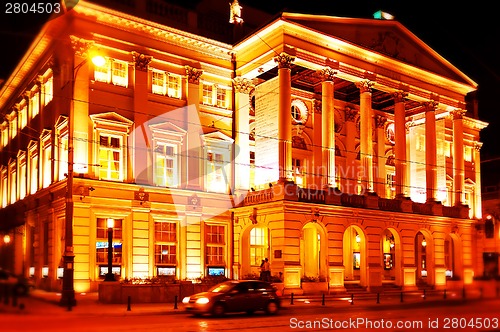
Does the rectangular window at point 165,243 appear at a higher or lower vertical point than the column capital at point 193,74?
lower

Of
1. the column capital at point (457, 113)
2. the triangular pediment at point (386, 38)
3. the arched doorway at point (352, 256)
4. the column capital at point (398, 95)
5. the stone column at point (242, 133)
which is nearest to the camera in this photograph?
the triangular pediment at point (386, 38)

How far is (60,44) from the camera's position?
36.1 metres

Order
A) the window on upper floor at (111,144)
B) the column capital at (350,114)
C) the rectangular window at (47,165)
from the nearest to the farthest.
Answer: the window on upper floor at (111,144) → the rectangular window at (47,165) → the column capital at (350,114)

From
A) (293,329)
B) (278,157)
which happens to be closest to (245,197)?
(278,157)

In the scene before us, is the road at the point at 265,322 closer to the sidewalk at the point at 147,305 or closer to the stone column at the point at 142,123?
the sidewalk at the point at 147,305

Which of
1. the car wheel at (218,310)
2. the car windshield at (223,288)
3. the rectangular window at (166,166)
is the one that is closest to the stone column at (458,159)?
the rectangular window at (166,166)

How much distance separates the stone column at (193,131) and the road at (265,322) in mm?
14883

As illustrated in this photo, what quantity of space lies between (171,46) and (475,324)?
26697 mm

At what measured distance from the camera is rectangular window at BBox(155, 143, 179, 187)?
37.4 m

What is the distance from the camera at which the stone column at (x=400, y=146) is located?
43438 millimetres

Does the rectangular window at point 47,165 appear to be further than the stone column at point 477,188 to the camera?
No

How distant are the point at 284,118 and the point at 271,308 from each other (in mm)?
14817

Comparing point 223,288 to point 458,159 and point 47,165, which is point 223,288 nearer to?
point 47,165

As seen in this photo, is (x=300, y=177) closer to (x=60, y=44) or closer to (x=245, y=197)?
(x=245, y=197)
